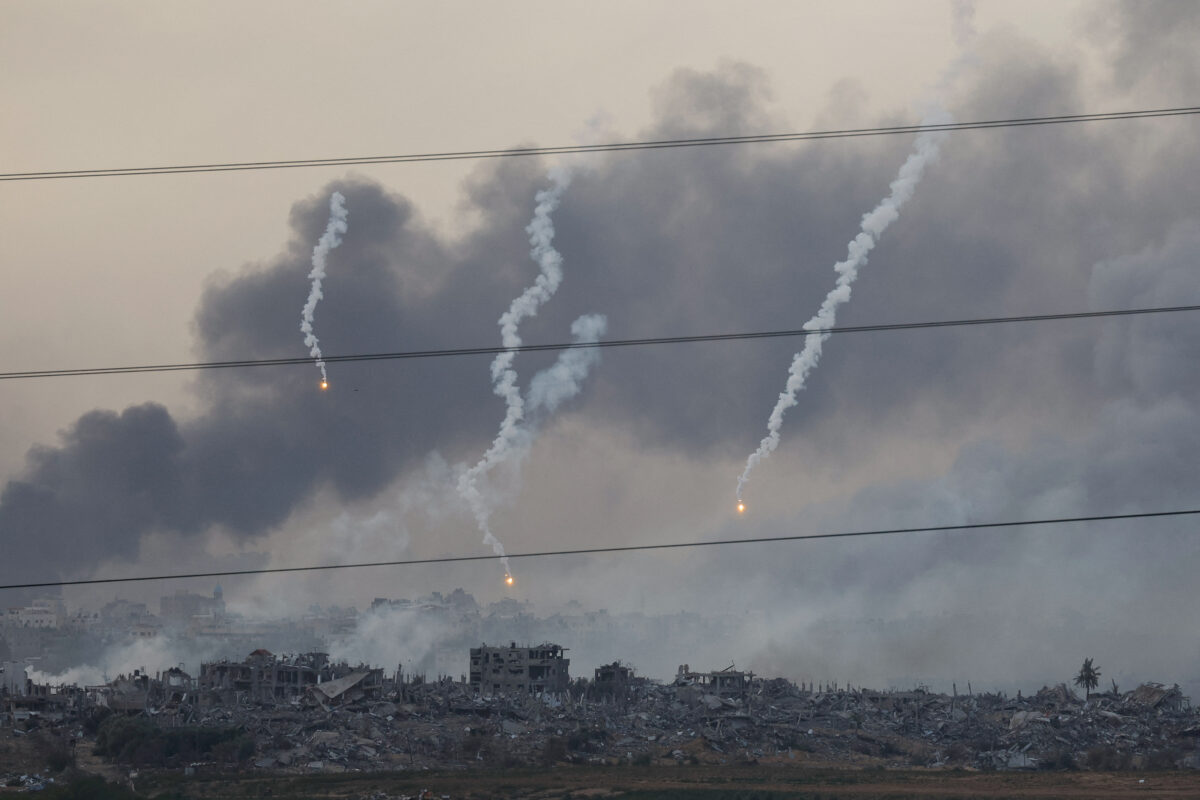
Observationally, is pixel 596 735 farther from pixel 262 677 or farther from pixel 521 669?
pixel 262 677

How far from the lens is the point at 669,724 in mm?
129750

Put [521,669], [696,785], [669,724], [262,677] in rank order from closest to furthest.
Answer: [696,785]
[669,724]
[262,677]
[521,669]

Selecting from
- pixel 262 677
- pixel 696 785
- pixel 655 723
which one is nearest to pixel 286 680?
pixel 262 677

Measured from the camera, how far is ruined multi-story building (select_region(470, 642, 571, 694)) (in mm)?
157750

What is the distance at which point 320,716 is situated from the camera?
12656 cm

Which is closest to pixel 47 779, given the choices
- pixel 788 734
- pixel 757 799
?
pixel 757 799

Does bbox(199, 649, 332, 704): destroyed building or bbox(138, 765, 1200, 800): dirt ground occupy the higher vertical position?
bbox(199, 649, 332, 704): destroyed building

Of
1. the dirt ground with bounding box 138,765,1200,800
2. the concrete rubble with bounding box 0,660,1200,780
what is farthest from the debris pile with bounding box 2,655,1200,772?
the dirt ground with bounding box 138,765,1200,800

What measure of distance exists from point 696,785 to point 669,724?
3169 centimetres

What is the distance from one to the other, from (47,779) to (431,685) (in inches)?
2399

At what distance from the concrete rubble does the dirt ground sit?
19.5 feet

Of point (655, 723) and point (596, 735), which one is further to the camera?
point (655, 723)

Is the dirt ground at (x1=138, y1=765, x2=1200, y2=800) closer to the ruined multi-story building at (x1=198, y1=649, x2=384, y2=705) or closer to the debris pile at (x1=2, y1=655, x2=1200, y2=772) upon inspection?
the debris pile at (x1=2, y1=655, x2=1200, y2=772)

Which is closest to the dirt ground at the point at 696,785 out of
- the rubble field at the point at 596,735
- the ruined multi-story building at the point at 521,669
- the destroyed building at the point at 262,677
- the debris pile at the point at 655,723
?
the rubble field at the point at 596,735
